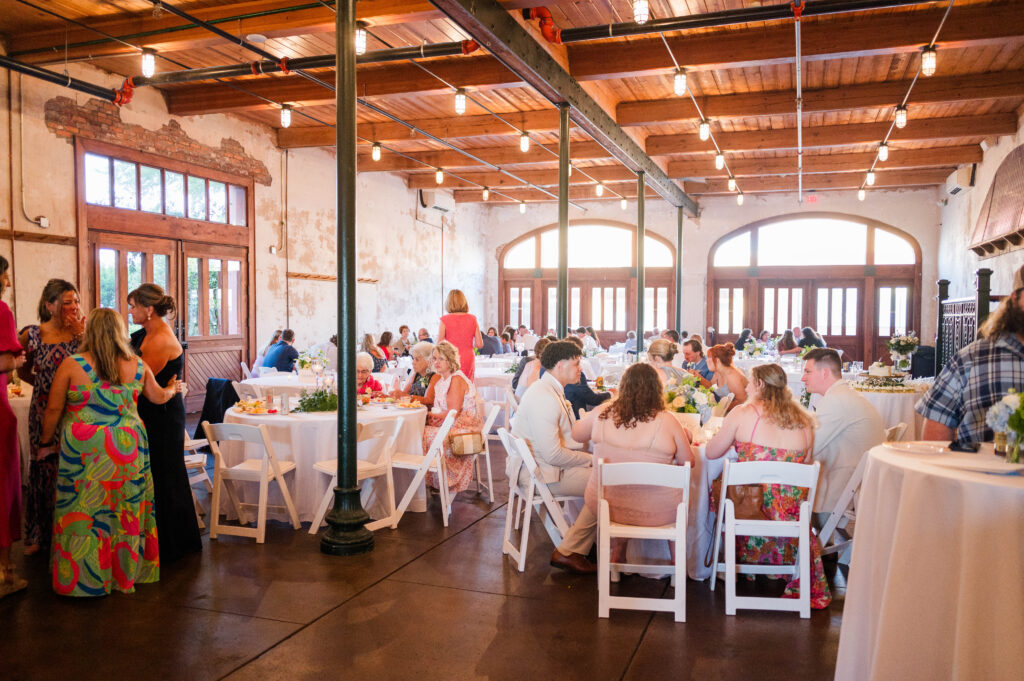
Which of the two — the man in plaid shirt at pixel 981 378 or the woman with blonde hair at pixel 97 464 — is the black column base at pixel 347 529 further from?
the man in plaid shirt at pixel 981 378

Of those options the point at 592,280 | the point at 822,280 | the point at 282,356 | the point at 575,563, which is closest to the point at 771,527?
the point at 575,563

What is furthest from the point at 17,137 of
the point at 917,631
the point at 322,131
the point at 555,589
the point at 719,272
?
the point at 719,272

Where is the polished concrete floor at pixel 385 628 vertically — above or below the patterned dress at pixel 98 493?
below

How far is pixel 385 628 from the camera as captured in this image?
3.60 meters

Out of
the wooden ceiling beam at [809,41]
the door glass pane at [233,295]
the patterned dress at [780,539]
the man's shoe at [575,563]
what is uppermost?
the wooden ceiling beam at [809,41]

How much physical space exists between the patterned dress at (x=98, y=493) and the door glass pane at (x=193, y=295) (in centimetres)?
702

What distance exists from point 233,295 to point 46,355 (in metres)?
7.27

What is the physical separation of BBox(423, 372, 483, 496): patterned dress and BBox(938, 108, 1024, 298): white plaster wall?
25.4 ft

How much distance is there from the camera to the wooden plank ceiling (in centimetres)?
712

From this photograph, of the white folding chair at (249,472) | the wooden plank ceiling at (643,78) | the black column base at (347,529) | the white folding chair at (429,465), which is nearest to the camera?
the black column base at (347,529)

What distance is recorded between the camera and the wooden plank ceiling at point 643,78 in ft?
23.4

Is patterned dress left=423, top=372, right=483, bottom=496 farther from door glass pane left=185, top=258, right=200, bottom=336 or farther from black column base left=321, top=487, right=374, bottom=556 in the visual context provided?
door glass pane left=185, top=258, right=200, bottom=336

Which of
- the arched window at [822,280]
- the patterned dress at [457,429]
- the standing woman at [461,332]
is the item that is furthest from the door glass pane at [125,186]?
the arched window at [822,280]

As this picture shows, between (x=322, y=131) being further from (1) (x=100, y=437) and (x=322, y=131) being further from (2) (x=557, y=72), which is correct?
(1) (x=100, y=437)
